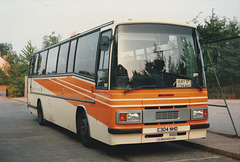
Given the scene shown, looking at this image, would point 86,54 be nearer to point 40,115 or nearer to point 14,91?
point 40,115

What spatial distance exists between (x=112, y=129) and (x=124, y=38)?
2007 mm

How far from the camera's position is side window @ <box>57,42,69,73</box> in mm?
11070

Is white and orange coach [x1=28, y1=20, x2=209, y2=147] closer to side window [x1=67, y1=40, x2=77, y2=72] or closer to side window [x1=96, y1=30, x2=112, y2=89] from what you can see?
side window [x1=96, y1=30, x2=112, y2=89]

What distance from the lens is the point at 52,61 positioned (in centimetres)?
1284

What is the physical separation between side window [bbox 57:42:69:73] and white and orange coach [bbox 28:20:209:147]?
8.64 ft

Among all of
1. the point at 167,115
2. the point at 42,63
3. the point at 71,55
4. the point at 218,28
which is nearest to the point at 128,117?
the point at 167,115

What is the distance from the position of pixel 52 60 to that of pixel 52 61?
63 mm

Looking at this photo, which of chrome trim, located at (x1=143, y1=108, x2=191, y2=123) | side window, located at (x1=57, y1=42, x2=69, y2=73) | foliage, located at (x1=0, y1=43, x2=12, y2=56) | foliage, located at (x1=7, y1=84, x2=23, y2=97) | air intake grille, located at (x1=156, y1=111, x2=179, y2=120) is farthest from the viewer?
foliage, located at (x1=0, y1=43, x2=12, y2=56)

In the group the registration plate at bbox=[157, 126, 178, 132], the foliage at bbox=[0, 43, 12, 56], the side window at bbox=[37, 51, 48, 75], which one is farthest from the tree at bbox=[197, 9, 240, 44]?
the foliage at bbox=[0, 43, 12, 56]

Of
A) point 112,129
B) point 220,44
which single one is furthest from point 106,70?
point 220,44

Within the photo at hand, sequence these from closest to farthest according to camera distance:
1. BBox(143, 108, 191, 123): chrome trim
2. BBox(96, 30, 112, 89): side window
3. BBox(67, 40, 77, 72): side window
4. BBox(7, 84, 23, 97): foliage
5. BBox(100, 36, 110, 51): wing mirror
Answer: BBox(143, 108, 191, 123): chrome trim
BBox(100, 36, 110, 51): wing mirror
BBox(96, 30, 112, 89): side window
BBox(67, 40, 77, 72): side window
BBox(7, 84, 23, 97): foliage

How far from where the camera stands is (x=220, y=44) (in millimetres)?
9836

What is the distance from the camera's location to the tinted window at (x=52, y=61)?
40.9ft

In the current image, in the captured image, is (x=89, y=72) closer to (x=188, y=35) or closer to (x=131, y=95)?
(x=131, y=95)
